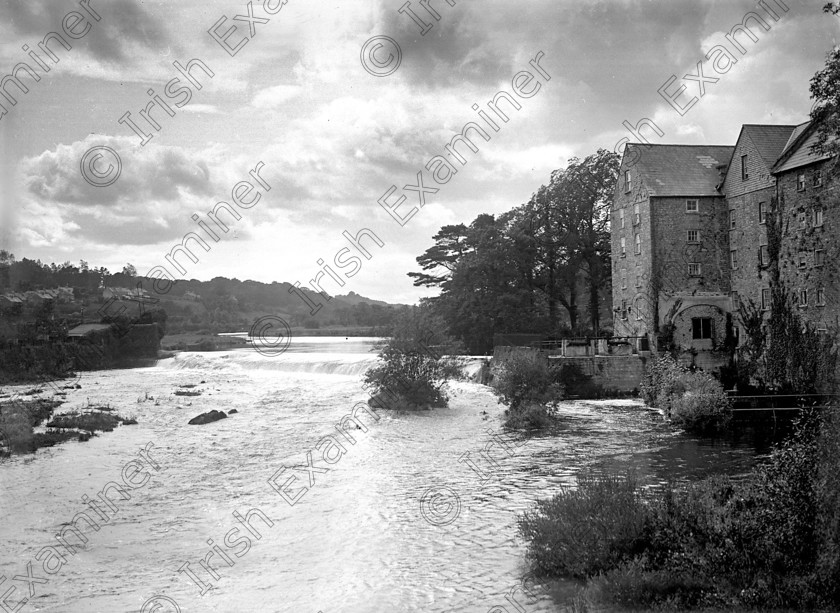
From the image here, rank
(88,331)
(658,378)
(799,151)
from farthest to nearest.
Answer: (88,331) → (799,151) → (658,378)

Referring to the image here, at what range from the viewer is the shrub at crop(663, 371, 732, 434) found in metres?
25.8

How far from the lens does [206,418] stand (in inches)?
1166

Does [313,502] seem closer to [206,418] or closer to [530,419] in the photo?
[530,419]

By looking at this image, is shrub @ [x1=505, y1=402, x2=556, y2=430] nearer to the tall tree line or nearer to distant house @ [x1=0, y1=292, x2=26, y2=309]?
the tall tree line

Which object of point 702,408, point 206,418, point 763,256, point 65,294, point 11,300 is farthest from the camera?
point 65,294

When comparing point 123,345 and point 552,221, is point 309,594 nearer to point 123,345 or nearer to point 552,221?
point 552,221

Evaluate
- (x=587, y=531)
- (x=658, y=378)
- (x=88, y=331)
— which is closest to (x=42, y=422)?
(x=587, y=531)

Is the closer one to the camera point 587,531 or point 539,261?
point 587,531

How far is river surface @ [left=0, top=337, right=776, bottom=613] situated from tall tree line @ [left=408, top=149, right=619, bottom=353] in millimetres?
23306

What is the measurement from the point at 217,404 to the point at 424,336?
39.9 feet

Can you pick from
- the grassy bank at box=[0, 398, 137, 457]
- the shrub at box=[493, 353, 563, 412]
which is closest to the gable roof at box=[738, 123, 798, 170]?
the shrub at box=[493, 353, 563, 412]

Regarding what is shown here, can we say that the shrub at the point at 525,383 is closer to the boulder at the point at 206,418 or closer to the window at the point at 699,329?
the boulder at the point at 206,418

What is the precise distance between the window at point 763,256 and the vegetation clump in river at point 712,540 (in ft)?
95.4

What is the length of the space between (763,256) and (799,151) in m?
6.08
